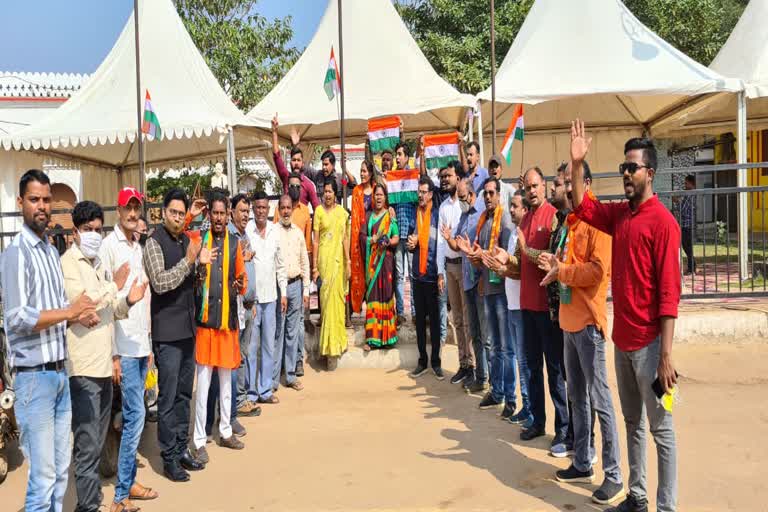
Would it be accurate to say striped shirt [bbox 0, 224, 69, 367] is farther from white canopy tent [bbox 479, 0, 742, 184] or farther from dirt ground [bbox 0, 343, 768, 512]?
white canopy tent [bbox 479, 0, 742, 184]

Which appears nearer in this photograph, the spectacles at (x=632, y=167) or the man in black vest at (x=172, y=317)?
the spectacles at (x=632, y=167)

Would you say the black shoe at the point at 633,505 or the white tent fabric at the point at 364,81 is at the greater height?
the white tent fabric at the point at 364,81

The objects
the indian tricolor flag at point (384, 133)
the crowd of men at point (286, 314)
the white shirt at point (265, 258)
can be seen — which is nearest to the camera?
the crowd of men at point (286, 314)

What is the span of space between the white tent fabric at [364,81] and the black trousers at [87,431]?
6.98 meters

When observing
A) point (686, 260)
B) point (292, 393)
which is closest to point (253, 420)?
point (292, 393)

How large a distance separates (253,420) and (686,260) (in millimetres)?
7749

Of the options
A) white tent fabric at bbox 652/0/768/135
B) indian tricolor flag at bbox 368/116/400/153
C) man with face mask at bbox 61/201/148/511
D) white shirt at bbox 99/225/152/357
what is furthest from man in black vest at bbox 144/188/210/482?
white tent fabric at bbox 652/0/768/135

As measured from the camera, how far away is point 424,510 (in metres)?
4.39

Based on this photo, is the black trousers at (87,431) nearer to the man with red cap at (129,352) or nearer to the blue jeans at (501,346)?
the man with red cap at (129,352)

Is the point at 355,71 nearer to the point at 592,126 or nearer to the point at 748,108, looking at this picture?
the point at 592,126

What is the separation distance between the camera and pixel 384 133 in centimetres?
837

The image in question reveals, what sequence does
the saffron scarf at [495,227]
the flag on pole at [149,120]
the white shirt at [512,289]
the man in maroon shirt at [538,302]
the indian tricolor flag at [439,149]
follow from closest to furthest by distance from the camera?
the man in maroon shirt at [538,302] → the white shirt at [512,289] → the saffron scarf at [495,227] → the indian tricolor flag at [439,149] → the flag on pole at [149,120]

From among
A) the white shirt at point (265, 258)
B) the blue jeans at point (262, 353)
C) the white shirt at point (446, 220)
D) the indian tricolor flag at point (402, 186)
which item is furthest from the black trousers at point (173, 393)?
the indian tricolor flag at point (402, 186)

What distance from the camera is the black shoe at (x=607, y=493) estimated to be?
4309mm
